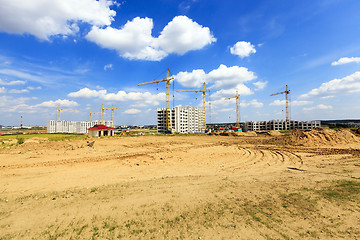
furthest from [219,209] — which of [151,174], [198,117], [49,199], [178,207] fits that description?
[198,117]

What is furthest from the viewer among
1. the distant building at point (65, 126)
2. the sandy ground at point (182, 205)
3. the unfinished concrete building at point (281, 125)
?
the distant building at point (65, 126)

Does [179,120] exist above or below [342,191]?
above

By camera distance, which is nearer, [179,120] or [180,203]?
[180,203]

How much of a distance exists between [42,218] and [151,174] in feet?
22.6

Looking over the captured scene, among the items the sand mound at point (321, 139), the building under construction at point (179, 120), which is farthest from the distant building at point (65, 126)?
the sand mound at point (321, 139)

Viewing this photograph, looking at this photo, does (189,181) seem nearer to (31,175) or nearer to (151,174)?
(151,174)

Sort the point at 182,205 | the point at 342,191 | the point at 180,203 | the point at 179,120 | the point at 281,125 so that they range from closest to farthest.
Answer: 1. the point at 182,205
2. the point at 180,203
3. the point at 342,191
4. the point at 179,120
5. the point at 281,125

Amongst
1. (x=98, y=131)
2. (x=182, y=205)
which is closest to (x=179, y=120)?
(x=98, y=131)

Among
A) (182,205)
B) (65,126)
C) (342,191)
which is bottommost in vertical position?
(182,205)

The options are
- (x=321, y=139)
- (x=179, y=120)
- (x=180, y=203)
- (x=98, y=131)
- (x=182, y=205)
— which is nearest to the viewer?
(x=182, y=205)

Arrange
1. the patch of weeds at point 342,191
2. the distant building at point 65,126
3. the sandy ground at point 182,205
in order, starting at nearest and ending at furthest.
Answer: the sandy ground at point 182,205 → the patch of weeds at point 342,191 → the distant building at point 65,126

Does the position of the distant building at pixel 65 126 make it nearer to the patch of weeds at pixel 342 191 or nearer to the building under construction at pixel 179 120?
the building under construction at pixel 179 120

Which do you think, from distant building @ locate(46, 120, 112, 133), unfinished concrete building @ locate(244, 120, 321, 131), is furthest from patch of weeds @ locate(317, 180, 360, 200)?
distant building @ locate(46, 120, 112, 133)

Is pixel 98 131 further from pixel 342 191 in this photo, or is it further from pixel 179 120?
pixel 179 120
